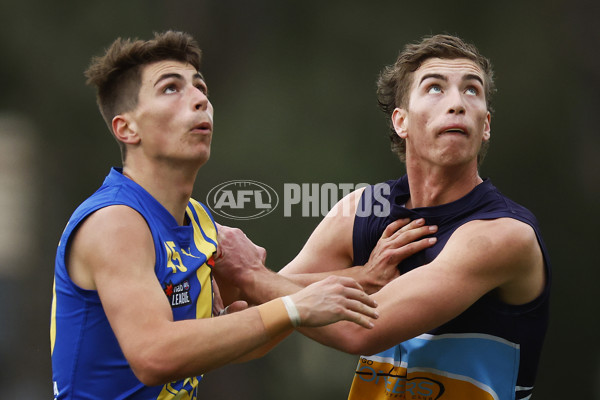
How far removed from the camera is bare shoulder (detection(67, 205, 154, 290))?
260cm

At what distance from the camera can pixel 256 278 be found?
3479 millimetres

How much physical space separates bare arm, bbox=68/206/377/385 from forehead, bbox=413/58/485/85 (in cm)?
157

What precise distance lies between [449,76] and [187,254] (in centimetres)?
170

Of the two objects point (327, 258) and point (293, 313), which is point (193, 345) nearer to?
point (293, 313)

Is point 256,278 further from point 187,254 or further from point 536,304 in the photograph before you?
point 536,304

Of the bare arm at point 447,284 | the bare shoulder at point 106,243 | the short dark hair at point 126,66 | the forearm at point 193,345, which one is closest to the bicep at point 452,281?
the bare arm at point 447,284

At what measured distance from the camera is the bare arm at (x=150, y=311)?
2506 mm

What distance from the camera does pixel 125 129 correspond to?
10.4ft

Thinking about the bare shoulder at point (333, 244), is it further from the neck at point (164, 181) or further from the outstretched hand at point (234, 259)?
the neck at point (164, 181)

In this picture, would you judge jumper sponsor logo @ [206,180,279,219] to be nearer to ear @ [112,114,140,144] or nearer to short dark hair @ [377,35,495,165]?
short dark hair @ [377,35,495,165]

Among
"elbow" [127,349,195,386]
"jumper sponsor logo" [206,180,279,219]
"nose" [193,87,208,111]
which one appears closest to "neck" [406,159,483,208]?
"nose" [193,87,208,111]

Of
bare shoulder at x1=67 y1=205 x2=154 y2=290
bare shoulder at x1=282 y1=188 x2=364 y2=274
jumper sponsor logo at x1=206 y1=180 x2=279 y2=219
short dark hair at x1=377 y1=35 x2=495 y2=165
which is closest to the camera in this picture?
bare shoulder at x1=67 y1=205 x2=154 y2=290

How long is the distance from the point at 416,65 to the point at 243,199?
2.11 metres

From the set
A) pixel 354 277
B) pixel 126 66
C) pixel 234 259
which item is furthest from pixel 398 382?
pixel 126 66
